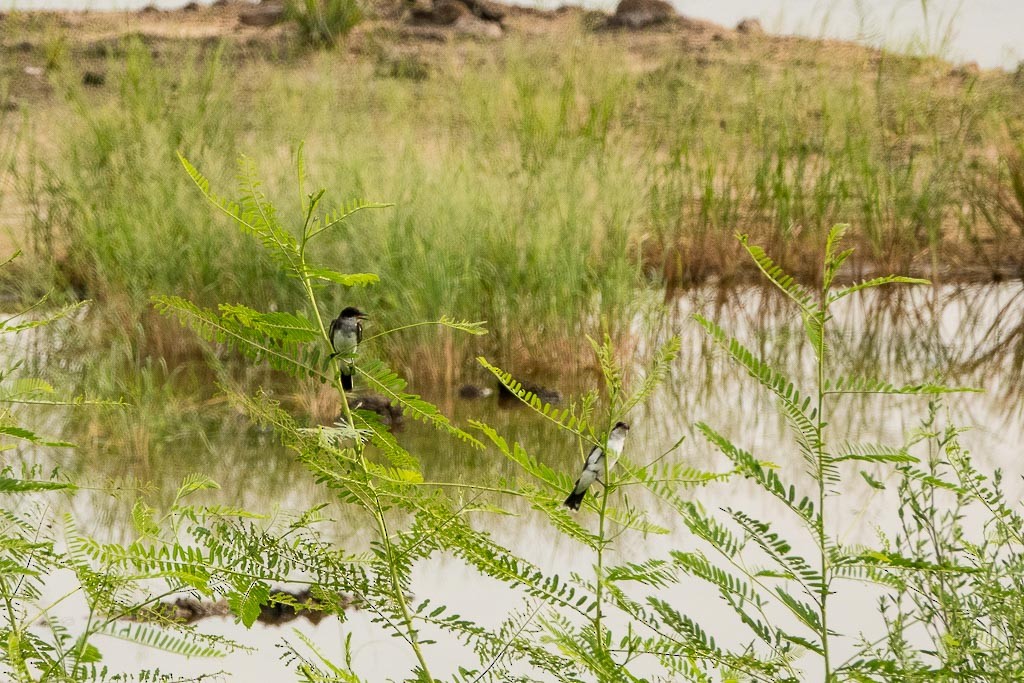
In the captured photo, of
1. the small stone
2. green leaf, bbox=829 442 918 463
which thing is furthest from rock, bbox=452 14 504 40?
green leaf, bbox=829 442 918 463

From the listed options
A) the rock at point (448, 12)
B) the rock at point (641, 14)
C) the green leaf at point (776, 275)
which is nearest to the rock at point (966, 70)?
the rock at point (641, 14)

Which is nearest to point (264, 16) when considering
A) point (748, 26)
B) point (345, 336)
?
point (748, 26)

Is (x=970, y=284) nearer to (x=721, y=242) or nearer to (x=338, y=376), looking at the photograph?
(x=721, y=242)

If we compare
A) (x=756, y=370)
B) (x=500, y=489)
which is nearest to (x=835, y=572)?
(x=756, y=370)

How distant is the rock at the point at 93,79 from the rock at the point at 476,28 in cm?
580

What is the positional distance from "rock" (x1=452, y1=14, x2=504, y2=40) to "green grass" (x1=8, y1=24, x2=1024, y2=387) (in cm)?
832

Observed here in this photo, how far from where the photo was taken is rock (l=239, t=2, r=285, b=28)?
2139cm

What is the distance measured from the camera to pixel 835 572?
1555 millimetres

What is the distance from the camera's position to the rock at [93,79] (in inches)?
630

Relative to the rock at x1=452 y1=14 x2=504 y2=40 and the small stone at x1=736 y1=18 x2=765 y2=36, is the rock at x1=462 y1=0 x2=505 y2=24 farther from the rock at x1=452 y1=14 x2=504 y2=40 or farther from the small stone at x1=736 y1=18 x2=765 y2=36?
the small stone at x1=736 y1=18 x2=765 y2=36

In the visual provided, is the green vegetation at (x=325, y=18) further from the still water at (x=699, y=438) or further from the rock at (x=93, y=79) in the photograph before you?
the still water at (x=699, y=438)

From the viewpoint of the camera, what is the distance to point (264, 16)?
21609 millimetres

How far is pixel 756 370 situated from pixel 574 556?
2.22 metres

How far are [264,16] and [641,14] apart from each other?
6326mm
